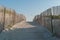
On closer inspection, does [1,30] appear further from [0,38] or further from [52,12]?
[52,12]

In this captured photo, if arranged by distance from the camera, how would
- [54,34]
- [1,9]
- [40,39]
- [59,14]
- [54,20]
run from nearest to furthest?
[40,39], [54,34], [54,20], [59,14], [1,9]

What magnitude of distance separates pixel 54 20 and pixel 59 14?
49.2 inches

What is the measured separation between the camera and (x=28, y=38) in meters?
12.9

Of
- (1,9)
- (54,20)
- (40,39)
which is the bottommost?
(40,39)

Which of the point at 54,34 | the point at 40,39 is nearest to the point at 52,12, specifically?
the point at 54,34

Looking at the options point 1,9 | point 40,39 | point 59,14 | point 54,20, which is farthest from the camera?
point 1,9

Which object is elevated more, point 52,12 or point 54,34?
point 52,12

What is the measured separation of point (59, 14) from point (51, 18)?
3.14 feet

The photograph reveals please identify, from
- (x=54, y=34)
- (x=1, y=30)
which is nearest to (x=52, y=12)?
(x=54, y=34)

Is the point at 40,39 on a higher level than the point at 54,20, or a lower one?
lower

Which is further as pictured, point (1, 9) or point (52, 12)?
point (1, 9)

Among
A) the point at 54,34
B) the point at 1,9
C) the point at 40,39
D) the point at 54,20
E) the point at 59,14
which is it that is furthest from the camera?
the point at 1,9

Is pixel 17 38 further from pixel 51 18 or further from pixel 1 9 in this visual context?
pixel 1 9

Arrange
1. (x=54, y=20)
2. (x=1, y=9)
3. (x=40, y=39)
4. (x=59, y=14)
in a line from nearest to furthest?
(x=40, y=39), (x=54, y=20), (x=59, y=14), (x=1, y=9)
